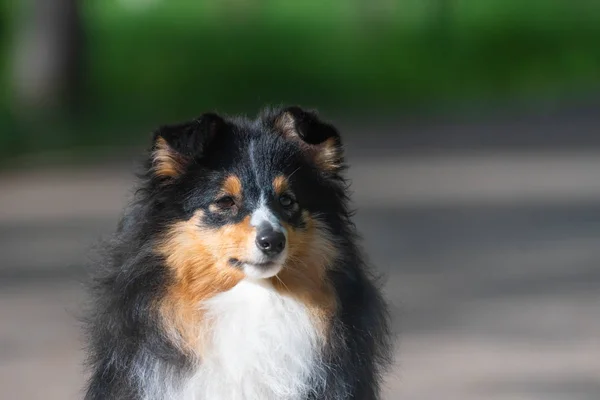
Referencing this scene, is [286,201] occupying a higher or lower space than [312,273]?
higher

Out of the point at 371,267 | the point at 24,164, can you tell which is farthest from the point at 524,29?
the point at 371,267

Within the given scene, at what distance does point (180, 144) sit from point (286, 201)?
0.44m

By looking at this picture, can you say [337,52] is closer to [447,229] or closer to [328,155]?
[447,229]

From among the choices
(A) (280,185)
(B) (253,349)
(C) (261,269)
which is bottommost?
(B) (253,349)

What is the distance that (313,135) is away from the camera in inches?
163

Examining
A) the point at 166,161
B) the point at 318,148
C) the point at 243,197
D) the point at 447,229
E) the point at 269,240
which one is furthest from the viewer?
the point at 447,229

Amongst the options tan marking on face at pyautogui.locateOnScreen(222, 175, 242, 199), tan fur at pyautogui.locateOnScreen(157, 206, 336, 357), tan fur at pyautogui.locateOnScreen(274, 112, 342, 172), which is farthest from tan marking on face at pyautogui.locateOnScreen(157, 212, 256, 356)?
tan fur at pyautogui.locateOnScreen(274, 112, 342, 172)

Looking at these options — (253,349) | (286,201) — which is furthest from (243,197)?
(253,349)

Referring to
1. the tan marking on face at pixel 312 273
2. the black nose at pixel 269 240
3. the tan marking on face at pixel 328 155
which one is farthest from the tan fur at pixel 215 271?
the tan marking on face at pixel 328 155

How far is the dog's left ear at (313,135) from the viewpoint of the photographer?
13.5 ft

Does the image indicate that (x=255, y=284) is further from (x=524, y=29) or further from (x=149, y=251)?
(x=524, y=29)

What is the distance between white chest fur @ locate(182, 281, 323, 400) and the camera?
4074 mm

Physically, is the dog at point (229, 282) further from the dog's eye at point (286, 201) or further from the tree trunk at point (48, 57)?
the tree trunk at point (48, 57)

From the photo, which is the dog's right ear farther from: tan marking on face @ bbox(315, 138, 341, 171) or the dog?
tan marking on face @ bbox(315, 138, 341, 171)
